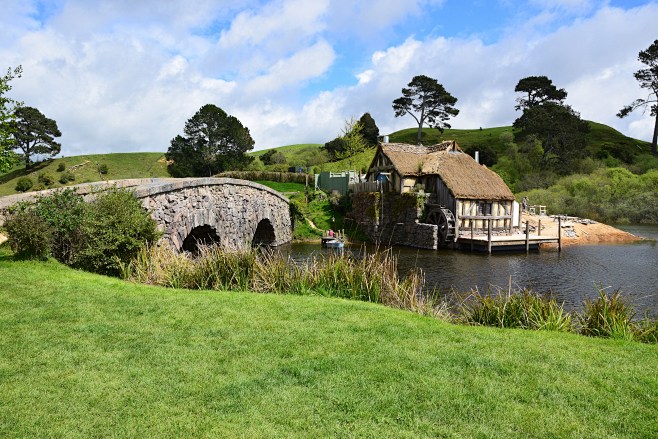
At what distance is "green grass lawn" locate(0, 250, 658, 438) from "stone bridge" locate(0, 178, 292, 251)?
18.5 feet

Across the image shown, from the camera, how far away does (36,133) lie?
200 feet

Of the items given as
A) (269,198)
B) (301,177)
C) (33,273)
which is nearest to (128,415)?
(33,273)

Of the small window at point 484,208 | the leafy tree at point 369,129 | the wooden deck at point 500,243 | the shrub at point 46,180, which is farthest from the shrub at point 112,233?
the leafy tree at point 369,129

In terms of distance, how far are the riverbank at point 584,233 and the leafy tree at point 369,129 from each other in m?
34.2

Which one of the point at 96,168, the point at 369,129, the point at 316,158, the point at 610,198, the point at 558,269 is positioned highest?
the point at 369,129

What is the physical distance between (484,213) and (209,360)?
3100cm

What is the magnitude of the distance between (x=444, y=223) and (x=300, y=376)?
27912mm

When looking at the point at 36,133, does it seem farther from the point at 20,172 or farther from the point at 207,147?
the point at 207,147

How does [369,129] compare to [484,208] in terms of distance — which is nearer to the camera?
[484,208]

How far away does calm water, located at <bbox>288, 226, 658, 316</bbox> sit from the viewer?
18.6 metres

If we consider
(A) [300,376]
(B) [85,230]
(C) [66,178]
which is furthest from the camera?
(C) [66,178]

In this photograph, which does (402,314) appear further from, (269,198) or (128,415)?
(269,198)

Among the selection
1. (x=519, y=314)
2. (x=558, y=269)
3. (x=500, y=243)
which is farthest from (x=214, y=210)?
(x=500, y=243)

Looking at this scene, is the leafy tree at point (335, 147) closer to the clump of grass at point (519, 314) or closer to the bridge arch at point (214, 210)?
the bridge arch at point (214, 210)
